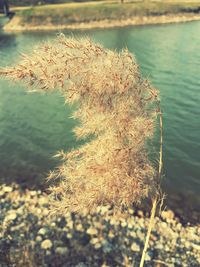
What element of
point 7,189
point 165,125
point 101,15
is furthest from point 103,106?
point 101,15

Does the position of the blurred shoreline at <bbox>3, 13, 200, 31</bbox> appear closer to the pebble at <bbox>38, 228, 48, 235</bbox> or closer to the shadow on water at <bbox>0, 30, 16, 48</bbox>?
the shadow on water at <bbox>0, 30, 16, 48</bbox>

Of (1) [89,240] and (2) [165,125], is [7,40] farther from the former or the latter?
(1) [89,240]

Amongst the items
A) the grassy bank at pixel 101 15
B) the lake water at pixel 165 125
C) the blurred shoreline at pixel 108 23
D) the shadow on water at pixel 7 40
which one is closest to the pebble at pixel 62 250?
the lake water at pixel 165 125

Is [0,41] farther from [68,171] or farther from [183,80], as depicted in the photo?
[68,171]

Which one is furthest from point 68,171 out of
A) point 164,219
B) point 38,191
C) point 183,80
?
point 183,80

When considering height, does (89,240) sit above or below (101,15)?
below

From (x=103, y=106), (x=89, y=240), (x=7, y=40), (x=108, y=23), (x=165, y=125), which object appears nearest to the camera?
(x=103, y=106)

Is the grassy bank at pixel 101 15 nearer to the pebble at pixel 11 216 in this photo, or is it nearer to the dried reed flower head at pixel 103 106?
the pebble at pixel 11 216

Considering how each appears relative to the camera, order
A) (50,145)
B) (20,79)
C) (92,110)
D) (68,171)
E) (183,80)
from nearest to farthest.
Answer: (20,79), (92,110), (68,171), (50,145), (183,80)
